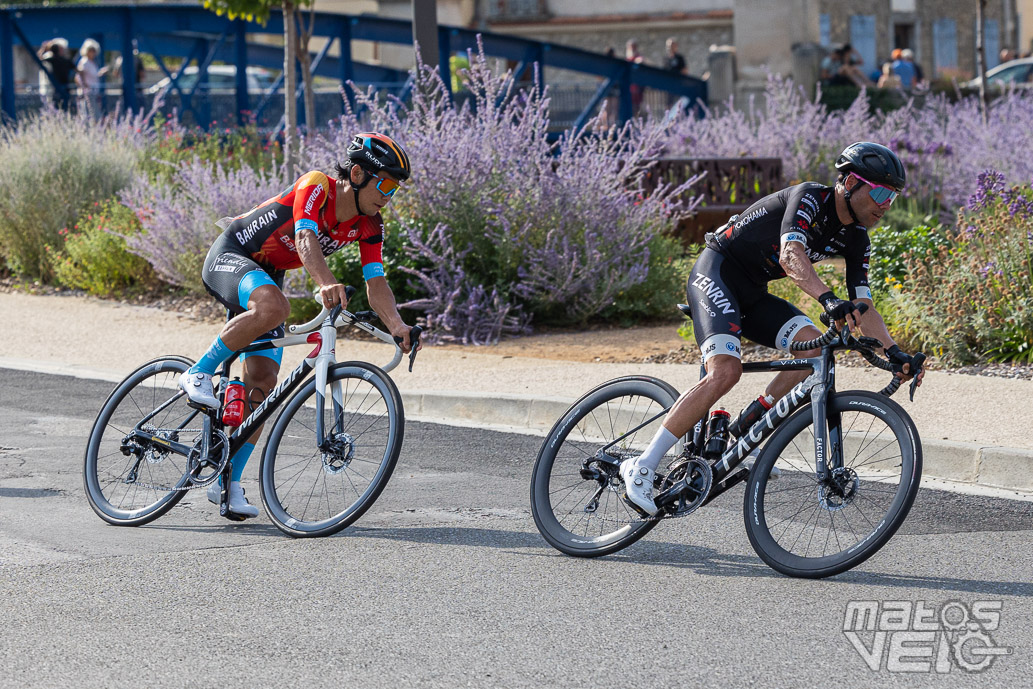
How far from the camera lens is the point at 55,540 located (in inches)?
225

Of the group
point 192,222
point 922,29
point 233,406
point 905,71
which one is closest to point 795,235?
point 233,406

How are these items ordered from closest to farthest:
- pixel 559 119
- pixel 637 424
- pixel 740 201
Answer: pixel 637 424
pixel 740 201
pixel 559 119

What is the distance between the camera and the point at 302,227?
224 inches

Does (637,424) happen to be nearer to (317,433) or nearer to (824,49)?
(317,433)

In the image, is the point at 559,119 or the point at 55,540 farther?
the point at 559,119

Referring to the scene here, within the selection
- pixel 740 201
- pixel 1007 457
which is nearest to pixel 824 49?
pixel 740 201

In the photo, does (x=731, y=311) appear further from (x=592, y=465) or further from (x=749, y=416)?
(x=592, y=465)

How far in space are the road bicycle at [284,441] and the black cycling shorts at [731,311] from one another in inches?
45.9

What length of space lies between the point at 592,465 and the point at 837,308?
1260 millimetres

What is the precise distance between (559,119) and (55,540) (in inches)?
799

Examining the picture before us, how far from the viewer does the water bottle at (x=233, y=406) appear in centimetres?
591

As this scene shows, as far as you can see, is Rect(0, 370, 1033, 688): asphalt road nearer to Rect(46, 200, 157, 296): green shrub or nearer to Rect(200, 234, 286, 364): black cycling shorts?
Rect(200, 234, 286, 364): black cycling shorts

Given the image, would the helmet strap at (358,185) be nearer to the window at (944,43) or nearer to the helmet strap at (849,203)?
the helmet strap at (849,203)

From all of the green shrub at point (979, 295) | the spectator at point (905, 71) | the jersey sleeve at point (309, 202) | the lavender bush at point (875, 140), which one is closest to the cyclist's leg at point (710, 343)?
the jersey sleeve at point (309, 202)
